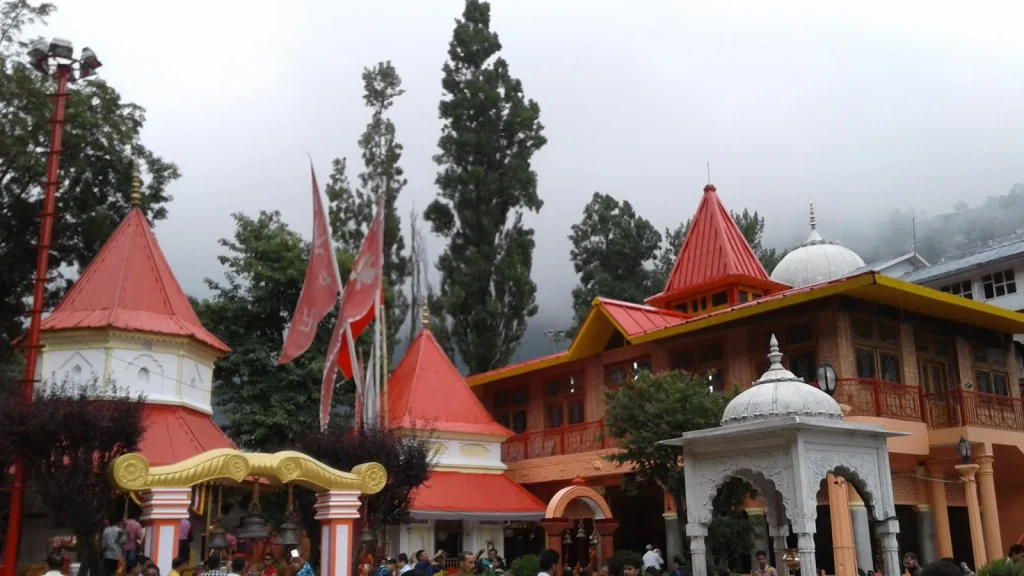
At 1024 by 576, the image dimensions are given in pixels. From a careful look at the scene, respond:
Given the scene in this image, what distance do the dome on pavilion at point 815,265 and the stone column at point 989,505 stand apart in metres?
11.2

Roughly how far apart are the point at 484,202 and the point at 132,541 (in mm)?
18337

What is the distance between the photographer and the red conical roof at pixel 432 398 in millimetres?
24766

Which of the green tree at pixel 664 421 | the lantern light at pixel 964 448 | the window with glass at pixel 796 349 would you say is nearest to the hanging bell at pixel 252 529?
the green tree at pixel 664 421

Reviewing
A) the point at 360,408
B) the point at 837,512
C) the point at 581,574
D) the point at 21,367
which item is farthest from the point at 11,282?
the point at 837,512

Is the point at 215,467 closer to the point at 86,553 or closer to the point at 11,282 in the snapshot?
the point at 86,553

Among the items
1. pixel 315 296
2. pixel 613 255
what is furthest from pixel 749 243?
pixel 315 296

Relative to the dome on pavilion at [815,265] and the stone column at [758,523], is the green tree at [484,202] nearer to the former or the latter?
the dome on pavilion at [815,265]

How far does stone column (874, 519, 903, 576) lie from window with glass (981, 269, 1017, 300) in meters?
27.7

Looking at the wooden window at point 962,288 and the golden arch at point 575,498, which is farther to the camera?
the wooden window at point 962,288

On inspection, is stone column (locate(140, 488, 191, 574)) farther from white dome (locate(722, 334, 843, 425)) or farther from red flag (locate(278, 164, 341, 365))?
white dome (locate(722, 334, 843, 425))

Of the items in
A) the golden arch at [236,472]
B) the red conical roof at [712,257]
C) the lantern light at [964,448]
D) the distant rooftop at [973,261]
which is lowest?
the golden arch at [236,472]

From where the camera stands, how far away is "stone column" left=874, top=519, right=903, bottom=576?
11.7 meters

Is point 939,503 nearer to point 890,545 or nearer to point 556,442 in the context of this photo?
point 556,442

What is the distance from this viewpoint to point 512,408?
94.5ft
